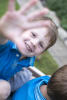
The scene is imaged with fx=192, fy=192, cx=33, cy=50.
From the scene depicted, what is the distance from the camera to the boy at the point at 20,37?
104cm

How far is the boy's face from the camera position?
1320mm

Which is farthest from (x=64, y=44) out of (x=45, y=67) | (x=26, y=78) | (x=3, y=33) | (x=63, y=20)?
(x=3, y=33)

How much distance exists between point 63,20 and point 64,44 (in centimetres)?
92

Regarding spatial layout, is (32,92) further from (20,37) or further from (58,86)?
(20,37)

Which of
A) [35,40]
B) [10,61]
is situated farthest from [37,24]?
[10,61]

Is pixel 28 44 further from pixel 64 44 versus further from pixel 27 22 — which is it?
pixel 64 44

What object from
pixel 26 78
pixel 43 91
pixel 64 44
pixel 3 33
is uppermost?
pixel 3 33

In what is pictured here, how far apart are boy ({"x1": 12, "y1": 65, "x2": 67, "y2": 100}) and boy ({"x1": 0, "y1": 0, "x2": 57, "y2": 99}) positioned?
0.24 metres

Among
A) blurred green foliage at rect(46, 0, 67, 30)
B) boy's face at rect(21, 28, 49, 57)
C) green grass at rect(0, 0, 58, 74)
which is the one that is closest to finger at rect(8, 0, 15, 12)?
boy's face at rect(21, 28, 49, 57)

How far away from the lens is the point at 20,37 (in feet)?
3.54

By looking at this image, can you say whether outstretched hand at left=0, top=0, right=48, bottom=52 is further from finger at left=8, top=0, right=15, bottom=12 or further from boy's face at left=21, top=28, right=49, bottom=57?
boy's face at left=21, top=28, right=49, bottom=57

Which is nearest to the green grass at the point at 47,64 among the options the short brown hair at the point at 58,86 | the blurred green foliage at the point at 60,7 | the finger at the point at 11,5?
the short brown hair at the point at 58,86

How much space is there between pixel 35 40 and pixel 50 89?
393 millimetres

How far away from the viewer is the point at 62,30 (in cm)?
454
